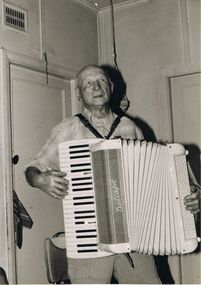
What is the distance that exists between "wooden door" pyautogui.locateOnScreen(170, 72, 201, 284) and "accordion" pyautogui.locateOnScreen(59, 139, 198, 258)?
124cm

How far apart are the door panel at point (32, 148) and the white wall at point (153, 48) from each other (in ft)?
2.30

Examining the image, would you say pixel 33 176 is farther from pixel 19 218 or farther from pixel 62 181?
pixel 19 218

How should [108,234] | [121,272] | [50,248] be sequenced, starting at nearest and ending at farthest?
[108,234] → [121,272] → [50,248]

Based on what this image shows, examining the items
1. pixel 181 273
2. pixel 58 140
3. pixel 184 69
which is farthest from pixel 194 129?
pixel 58 140

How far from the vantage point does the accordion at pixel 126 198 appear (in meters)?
1.66

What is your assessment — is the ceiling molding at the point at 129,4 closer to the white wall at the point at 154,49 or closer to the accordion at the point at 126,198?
the white wall at the point at 154,49

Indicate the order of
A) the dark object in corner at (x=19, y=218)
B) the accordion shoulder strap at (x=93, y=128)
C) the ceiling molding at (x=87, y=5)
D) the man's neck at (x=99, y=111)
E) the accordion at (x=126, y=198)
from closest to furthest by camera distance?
the accordion at (x=126, y=198) < the accordion shoulder strap at (x=93, y=128) < the man's neck at (x=99, y=111) < the dark object in corner at (x=19, y=218) < the ceiling molding at (x=87, y=5)

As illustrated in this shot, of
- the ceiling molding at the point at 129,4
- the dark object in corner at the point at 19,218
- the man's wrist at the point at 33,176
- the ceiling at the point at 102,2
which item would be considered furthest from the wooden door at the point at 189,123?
the man's wrist at the point at 33,176

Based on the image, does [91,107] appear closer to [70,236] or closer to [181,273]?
[70,236]

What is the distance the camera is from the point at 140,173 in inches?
66.5

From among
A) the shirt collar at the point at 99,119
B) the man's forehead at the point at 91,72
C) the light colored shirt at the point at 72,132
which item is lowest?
the light colored shirt at the point at 72,132

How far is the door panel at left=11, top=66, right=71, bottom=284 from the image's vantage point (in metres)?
A: 2.45

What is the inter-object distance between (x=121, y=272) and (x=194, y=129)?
1370 millimetres

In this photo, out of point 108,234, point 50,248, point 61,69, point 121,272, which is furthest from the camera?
point 61,69
